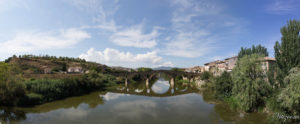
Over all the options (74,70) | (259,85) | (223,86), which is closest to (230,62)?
(223,86)

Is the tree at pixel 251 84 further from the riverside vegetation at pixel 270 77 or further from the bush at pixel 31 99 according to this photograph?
the bush at pixel 31 99

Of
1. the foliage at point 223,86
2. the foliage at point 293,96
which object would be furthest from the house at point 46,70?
the foliage at point 293,96

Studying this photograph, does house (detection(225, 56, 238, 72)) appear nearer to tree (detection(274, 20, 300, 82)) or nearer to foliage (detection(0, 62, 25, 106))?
tree (detection(274, 20, 300, 82))

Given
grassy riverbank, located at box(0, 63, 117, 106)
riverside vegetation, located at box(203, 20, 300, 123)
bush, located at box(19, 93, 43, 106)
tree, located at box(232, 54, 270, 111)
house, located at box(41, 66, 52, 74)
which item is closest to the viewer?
riverside vegetation, located at box(203, 20, 300, 123)

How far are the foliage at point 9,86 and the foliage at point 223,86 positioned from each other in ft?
95.0

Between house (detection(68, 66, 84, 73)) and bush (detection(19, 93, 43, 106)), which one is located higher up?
house (detection(68, 66, 84, 73))

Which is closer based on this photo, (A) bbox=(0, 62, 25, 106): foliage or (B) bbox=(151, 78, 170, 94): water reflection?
(A) bbox=(0, 62, 25, 106): foliage

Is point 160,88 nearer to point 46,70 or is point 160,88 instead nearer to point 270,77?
point 270,77

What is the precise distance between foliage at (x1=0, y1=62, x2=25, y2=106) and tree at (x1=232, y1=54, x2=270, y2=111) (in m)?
28.0

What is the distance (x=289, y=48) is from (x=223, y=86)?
9013 millimetres

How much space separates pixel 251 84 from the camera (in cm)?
1448

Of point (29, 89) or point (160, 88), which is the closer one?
point (29, 89)

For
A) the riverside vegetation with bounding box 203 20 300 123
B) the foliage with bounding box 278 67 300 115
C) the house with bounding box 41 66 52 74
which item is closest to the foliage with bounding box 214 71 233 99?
the riverside vegetation with bounding box 203 20 300 123

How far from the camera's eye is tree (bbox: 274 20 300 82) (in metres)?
15.3
